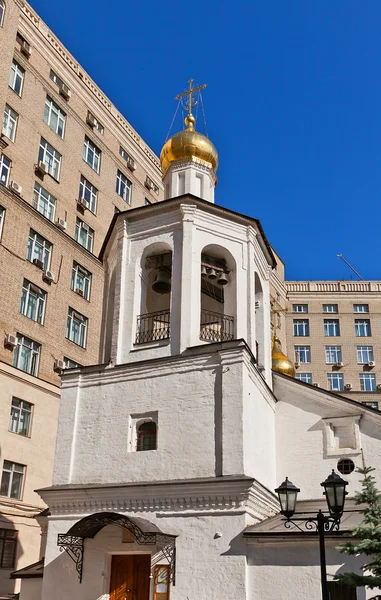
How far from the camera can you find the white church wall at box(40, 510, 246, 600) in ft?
37.6

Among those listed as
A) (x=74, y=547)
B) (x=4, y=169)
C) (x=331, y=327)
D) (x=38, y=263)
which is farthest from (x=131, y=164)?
(x=74, y=547)

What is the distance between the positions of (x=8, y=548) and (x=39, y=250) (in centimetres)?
1090

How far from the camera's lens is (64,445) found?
13.7m

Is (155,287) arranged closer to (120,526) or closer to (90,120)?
(120,526)

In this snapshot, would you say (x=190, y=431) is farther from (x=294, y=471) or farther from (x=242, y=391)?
(x=294, y=471)

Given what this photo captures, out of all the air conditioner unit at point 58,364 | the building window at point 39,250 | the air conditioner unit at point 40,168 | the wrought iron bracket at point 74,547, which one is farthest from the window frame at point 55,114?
the wrought iron bracket at point 74,547

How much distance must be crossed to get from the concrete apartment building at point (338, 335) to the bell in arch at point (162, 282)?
30926 mm

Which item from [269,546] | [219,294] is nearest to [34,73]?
[219,294]

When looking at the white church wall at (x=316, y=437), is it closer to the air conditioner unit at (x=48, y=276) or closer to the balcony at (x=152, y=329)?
the balcony at (x=152, y=329)

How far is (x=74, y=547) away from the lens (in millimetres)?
12547

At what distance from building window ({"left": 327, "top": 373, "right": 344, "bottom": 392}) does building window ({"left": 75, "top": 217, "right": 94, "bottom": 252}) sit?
22351mm

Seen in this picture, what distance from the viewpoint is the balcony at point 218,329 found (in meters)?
14.1

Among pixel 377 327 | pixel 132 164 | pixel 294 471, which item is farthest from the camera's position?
pixel 377 327

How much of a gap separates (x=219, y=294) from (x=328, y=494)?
311 inches
